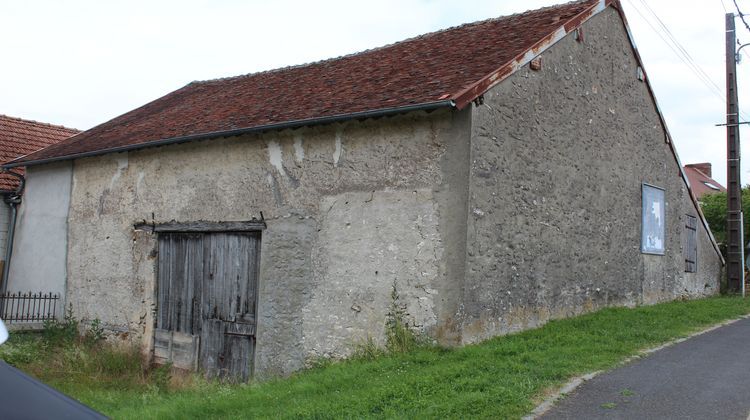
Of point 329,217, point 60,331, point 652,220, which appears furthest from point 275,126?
point 652,220

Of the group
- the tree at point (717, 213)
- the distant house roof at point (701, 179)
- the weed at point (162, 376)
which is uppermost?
the distant house roof at point (701, 179)

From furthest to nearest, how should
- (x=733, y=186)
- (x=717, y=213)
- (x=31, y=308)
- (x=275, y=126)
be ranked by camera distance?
(x=717, y=213), (x=733, y=186), (x=31, y=308), (x=275, y=126)

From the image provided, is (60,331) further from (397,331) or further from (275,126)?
(397,331)

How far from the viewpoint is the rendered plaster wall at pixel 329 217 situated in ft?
29.2

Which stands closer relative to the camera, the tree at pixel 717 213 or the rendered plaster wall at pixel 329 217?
the rendered plaster wall at pixel 329 217

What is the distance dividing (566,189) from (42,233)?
36.1ft

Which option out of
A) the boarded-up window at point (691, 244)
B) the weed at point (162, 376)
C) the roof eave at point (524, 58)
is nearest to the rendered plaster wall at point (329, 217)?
the roof eave at point (524, 58)

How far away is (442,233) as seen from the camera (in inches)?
348

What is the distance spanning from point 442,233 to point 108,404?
200 inches

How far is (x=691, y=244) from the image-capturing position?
16312mm

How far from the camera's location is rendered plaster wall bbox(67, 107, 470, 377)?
8906 mm

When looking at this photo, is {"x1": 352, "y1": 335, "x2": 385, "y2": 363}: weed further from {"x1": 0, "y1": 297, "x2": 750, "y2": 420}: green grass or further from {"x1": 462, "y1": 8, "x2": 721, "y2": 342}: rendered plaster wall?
{"x1": 462, "y1": 8, "x2": 721, "y2": 342}: rendered plaster wall

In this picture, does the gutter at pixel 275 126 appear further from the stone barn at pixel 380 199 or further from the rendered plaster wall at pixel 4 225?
the rendered plaster wall at pixel 4 225

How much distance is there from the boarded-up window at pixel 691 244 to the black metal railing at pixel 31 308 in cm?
1416
